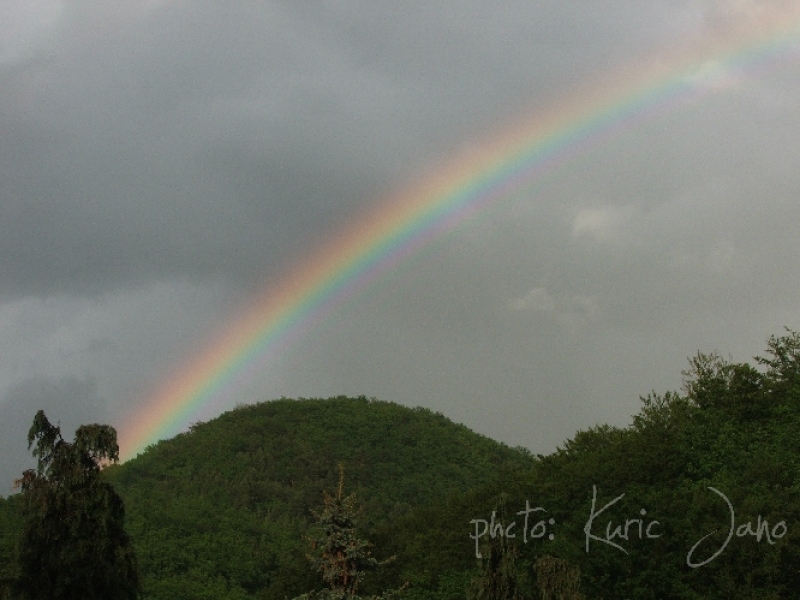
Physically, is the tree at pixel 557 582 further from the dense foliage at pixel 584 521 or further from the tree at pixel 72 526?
the tree at pixel 72 526

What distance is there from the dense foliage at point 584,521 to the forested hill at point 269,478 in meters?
0.40

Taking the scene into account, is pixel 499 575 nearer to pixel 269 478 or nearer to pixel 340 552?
pixel 340 552

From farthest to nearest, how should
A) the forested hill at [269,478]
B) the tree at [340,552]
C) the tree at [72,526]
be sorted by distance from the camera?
the forested hill at [269,478] < the tree at [72,526] < the tree at [340,552]

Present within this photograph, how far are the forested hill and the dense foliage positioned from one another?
1.31 ft

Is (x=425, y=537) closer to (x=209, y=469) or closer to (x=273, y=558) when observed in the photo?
(x=273, y=558)

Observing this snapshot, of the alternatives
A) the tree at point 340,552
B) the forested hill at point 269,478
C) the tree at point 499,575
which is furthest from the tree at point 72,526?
the forested hill at point 269,478

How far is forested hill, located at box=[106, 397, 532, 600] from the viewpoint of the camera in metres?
101

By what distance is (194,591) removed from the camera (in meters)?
88.8

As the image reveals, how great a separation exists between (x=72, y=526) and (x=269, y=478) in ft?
384

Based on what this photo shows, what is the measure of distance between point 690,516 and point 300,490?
89.7 metres

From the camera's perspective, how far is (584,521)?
181 feet

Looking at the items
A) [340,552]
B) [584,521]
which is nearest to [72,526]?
[340,552]

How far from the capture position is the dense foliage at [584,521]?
47.4 metres

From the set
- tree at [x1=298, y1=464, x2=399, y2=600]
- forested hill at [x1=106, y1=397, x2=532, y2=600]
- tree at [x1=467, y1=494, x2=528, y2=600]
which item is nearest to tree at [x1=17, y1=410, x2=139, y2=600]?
tree at [x1=298, y1=464, x2=399, y2=600]
